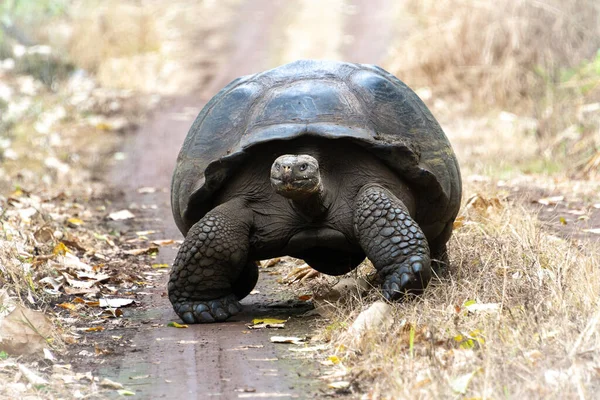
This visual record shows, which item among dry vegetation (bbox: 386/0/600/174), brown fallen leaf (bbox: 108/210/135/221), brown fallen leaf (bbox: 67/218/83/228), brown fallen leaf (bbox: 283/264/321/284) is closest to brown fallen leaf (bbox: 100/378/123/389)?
brown fallen leaf (bbox: 283/264/321/284)

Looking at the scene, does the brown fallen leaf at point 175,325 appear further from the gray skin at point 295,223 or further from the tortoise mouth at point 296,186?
the tortoise mouth at point 296,186

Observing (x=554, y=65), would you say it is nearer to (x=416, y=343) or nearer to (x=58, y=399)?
(x=416, y=343)

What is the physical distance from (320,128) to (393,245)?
2.18ft

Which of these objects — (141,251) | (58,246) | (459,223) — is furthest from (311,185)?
(141,251)

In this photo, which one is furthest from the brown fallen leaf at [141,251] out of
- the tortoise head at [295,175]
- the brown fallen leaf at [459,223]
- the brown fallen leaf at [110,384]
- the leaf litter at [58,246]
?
the brown fallen leaf at [110,384]

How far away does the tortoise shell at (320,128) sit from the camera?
15.2 feet

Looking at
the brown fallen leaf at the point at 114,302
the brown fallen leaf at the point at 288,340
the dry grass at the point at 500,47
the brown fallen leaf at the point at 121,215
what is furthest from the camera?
the dry grass at the point at 500,47

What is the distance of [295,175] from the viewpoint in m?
4.32

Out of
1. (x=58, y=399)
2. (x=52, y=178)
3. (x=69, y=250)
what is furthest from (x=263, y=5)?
(x=58, y=399)

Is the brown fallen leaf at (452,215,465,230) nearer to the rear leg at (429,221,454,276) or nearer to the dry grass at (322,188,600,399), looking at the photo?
the rear leg at (429,221,454,276)

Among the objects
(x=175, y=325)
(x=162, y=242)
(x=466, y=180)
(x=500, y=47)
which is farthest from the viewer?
(x=500, y=47)

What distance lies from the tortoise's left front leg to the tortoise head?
30 cm

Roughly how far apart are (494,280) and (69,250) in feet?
9.27

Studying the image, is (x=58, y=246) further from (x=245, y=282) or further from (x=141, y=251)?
(x=245, y=282)
